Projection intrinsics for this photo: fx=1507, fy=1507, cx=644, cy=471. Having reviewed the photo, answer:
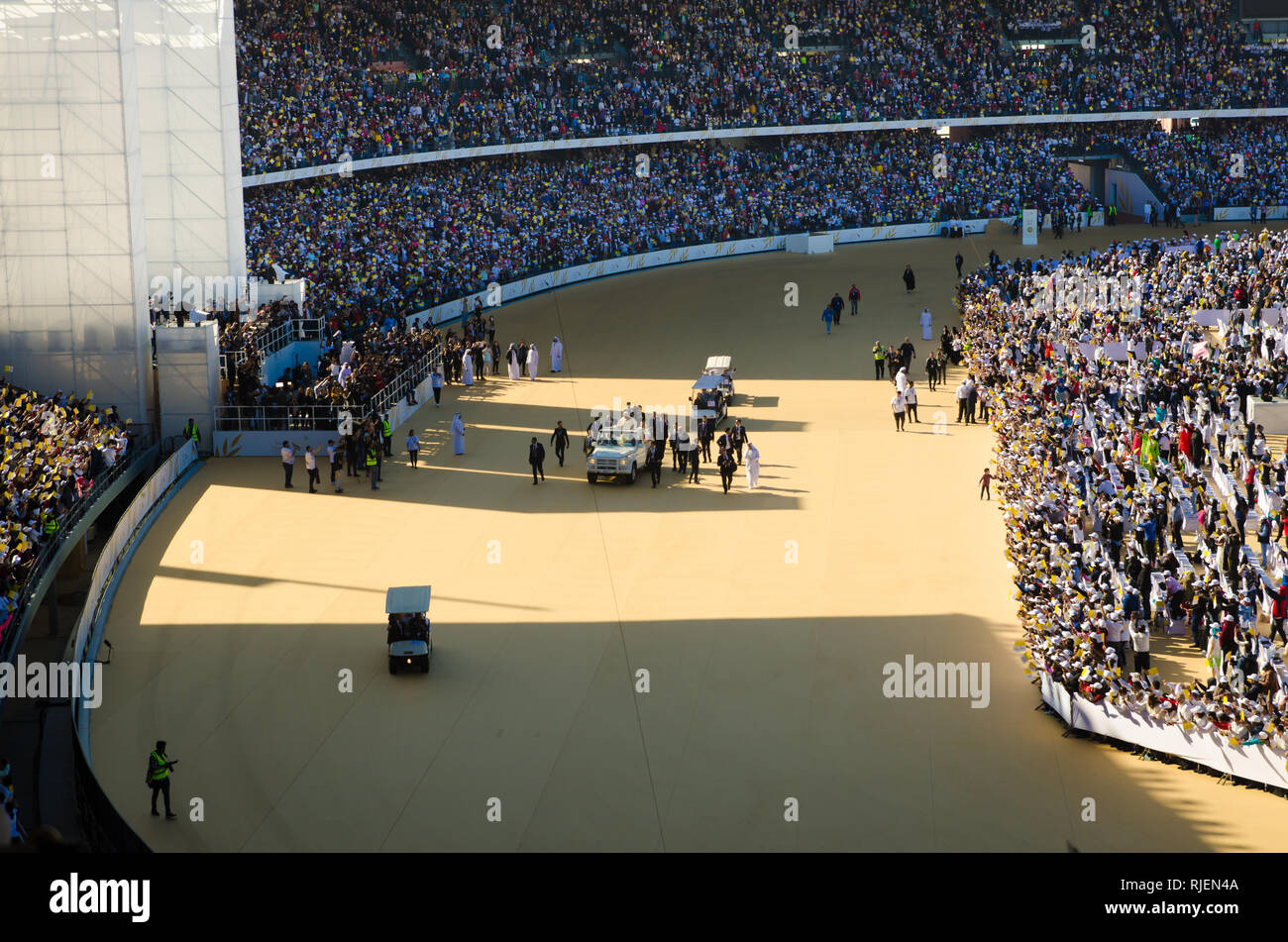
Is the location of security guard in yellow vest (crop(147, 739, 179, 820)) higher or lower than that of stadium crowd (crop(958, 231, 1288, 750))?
lower

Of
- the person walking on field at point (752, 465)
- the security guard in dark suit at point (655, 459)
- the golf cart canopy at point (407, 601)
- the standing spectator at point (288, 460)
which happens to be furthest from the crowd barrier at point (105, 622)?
the person walking on field at point (752, 465)

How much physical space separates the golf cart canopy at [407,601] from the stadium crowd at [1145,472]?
7.80 metres

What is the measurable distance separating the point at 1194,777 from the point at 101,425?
20.6 meters

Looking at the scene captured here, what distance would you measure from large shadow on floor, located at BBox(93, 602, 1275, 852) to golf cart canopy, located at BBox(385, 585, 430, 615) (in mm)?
890

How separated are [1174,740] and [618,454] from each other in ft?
47.2

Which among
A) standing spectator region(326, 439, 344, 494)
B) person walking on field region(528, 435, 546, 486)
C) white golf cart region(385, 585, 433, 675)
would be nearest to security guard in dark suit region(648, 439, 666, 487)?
person walking on field region(528, 435, 546, 486)

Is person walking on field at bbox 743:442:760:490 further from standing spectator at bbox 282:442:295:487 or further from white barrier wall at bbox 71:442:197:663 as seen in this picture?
white barrier wall at bbox 71:442:197:663

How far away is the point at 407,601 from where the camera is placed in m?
19.9

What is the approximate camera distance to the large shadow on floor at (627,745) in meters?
15.7

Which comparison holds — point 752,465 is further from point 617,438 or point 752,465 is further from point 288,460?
point 288,460

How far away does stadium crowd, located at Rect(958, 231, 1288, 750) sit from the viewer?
17500 mm

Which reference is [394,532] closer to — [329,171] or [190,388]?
[190,388]

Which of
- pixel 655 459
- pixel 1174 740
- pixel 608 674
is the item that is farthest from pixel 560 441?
pixel 1174 740
